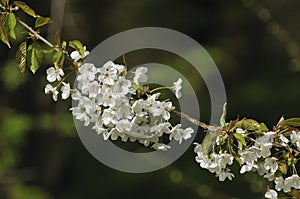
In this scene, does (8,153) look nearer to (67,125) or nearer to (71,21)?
(67,125)

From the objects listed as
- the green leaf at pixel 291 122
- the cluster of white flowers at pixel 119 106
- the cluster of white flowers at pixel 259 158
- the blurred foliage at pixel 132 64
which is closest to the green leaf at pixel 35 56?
the cluster of white flowers at pixel 119 106

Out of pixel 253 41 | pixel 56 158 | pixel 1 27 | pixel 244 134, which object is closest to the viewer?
pixel 244 134

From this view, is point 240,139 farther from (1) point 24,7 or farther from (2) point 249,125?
(1) point 24,7

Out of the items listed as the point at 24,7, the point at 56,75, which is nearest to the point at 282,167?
the point at 56,75

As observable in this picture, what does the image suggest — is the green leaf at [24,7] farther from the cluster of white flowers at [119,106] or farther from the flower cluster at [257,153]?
the flower cluster at [257,153]

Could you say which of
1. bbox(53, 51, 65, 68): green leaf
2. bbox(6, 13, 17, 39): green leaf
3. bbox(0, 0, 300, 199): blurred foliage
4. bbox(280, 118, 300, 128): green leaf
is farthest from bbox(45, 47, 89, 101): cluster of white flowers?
bbox(0, 0, 300, 199): blurred foliage

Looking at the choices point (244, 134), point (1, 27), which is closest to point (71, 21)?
point (1, 27)

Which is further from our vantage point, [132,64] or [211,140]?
[132,64]
